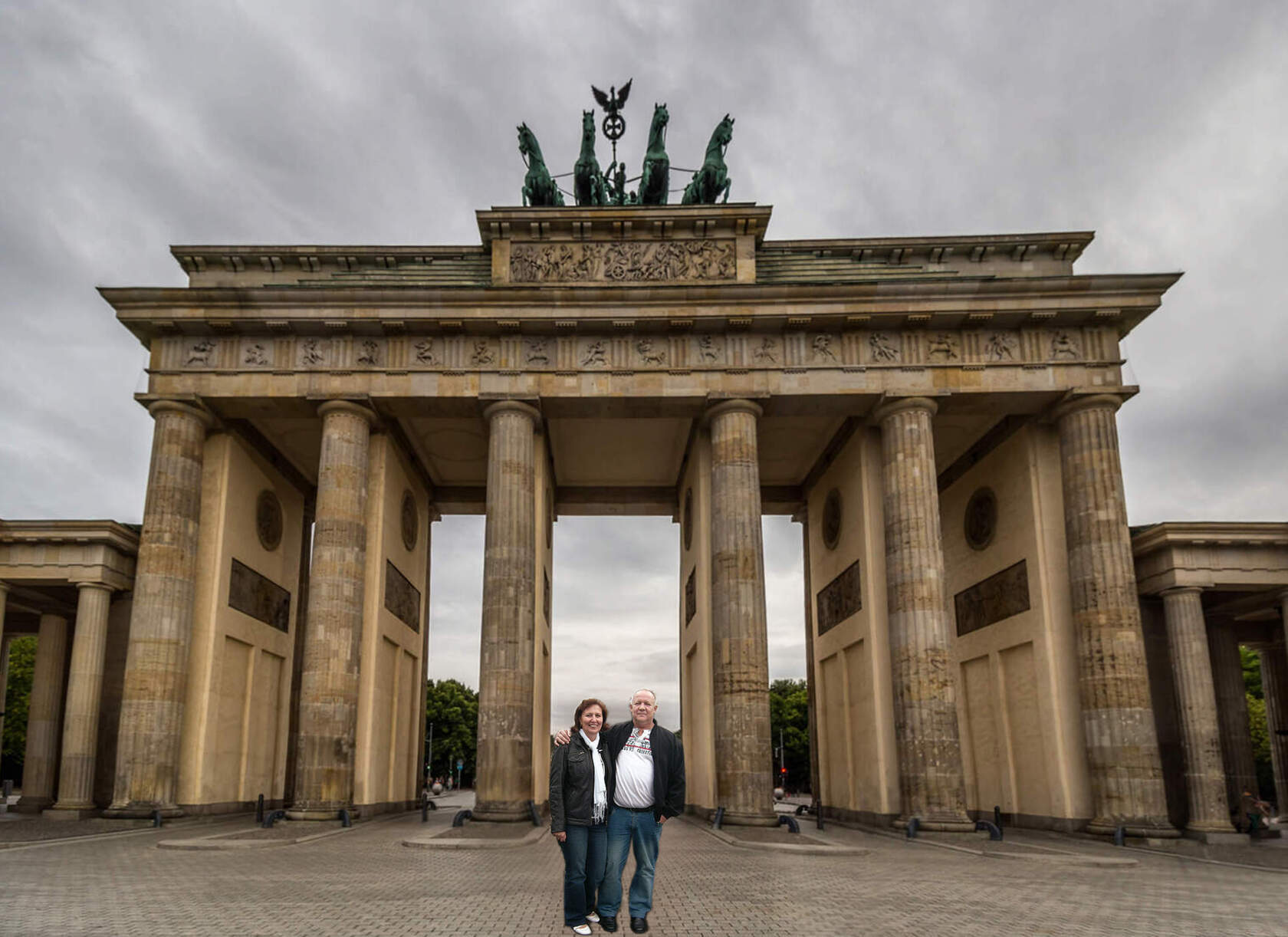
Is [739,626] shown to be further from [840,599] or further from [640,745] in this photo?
[640,745]

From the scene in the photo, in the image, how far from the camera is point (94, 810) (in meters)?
25.1

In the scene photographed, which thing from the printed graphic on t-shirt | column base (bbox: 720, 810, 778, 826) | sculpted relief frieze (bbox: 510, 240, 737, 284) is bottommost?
column base (bbox: 720, 810, 778, 826)

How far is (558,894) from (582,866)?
3.81 m

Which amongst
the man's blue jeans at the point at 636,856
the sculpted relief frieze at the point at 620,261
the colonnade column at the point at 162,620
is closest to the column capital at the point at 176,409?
the colonnade column at the point at 162,620

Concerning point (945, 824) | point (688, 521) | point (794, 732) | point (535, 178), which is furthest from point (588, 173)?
point (794, 732)

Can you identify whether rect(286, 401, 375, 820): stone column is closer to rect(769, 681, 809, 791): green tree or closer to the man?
the man

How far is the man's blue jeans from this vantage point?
333 inches

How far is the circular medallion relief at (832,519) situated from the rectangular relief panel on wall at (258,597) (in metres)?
18.2

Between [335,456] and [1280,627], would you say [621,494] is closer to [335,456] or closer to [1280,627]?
[335,456]

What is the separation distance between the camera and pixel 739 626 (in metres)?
24.9

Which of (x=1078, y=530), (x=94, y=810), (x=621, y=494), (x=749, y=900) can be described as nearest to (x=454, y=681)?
(x=621, y=494)

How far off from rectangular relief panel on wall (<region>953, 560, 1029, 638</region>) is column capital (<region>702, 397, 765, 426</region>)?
8674 mm

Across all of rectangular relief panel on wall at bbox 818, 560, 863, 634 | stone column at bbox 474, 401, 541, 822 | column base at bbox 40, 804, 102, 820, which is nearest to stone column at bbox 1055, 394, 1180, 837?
rectangular relief panel on wall at bbox 818, 560, 863, 634

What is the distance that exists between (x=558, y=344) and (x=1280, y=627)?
26.8 meters
